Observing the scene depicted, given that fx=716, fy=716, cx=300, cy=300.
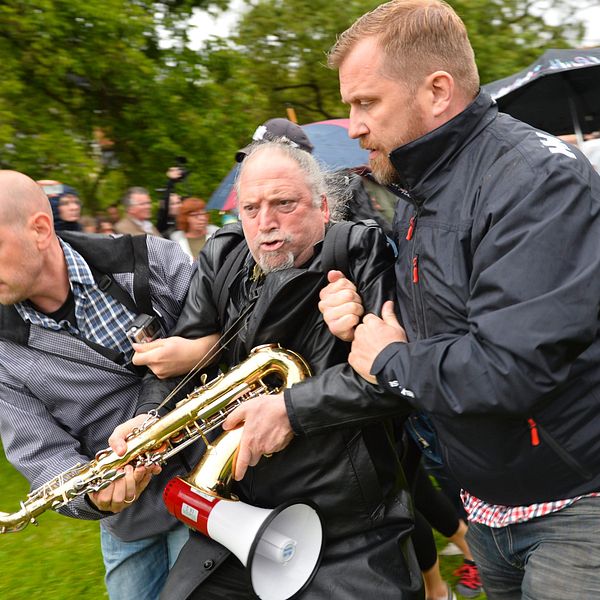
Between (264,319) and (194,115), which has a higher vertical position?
(264,319)

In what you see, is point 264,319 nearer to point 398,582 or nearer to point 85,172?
point 398,582

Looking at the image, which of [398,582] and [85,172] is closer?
[398,582]

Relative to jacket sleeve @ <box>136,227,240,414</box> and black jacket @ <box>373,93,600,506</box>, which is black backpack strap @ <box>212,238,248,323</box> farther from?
black jacket @ <box>373,93,600,506</box>

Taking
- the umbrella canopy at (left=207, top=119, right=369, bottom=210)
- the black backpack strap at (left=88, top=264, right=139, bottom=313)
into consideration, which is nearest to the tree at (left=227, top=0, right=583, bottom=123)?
the umbrella canopy at (left=207, top=119, right=369, bottom=210)

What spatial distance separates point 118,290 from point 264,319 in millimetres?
750

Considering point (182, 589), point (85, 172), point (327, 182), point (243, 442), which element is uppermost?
point (327, 182)

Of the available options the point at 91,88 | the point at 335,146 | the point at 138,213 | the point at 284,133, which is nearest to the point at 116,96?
the point at 91,88

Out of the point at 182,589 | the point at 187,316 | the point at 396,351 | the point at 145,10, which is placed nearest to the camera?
the point at 396,351

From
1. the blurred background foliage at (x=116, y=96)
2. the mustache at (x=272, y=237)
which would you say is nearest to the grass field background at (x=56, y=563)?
Answer: the mustache at (x=272, y=237)

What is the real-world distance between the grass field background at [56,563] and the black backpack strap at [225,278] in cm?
238

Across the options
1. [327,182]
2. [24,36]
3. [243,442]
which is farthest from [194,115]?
[243,442]

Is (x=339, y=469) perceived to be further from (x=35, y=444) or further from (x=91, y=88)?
(x=91, y=88)

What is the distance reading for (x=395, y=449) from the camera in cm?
259

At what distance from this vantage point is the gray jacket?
8.86 ft
